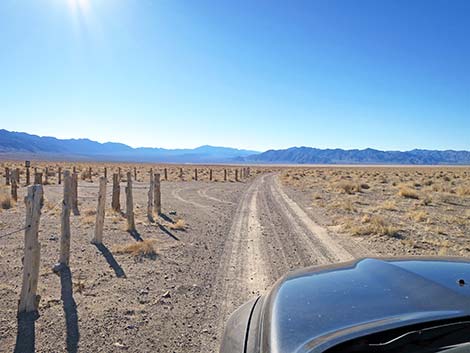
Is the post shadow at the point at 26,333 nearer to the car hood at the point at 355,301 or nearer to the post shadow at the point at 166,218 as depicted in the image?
the car hood at the point at 355,301

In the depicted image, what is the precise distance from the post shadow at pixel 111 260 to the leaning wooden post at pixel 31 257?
179 centimetres

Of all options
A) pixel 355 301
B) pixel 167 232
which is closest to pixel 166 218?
pixel 167 232

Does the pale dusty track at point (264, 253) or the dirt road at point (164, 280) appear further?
the pale dusty track at point (264, 253)

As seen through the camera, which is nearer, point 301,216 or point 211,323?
point 211,323

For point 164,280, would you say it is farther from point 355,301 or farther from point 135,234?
point 355,301

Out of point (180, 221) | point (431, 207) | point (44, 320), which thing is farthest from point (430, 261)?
point (431, 207)

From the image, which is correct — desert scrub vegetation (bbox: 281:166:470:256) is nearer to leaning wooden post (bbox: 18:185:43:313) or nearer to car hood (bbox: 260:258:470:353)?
car hood (bbox: 260:258:470:353)

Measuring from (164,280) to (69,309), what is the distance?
5.59 ft

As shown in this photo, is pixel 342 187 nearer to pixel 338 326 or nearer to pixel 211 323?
pixel 211 323

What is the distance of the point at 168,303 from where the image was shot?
5402 mm

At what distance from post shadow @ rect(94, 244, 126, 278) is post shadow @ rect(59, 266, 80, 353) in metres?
0.80

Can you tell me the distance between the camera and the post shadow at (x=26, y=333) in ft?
13.3

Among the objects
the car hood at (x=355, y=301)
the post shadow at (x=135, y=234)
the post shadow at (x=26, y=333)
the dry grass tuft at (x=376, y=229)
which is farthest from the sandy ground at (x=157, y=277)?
the car hood at (x=355, y=301)

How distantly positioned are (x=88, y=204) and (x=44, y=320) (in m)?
12.1
